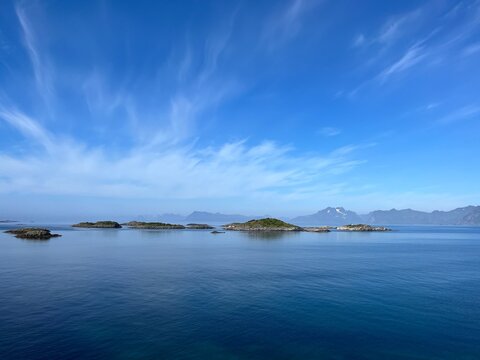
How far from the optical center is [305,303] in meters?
40.5

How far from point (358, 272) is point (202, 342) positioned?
44714 millimetres

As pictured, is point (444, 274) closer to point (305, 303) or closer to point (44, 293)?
point (305, 303)

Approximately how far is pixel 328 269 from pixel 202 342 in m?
44.3

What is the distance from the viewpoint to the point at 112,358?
963 inches

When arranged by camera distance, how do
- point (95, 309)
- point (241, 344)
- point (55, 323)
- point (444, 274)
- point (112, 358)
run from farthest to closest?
1. point (444, 274)
2. point (95, 309)
3. point (55, 323)
4. point (241, 344)
5. point (112, 358)

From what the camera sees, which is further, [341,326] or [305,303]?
[305,303]

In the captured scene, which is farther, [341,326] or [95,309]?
[95,309]

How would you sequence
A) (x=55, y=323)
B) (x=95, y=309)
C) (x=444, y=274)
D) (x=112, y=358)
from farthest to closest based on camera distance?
(x=444, y=274) < (x=95, y=309) < (x=55, y=323) < (x=112, y=358)

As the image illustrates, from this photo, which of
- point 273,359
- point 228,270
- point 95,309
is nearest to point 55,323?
point 95,309

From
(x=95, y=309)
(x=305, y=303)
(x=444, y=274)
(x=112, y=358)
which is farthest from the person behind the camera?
(x=444, y=274)

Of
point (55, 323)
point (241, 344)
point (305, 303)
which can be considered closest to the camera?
point (241, 344)

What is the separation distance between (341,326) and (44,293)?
36.2 meters

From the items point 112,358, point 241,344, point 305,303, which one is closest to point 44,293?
point 112,358

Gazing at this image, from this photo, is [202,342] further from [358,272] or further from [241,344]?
[358,272]
